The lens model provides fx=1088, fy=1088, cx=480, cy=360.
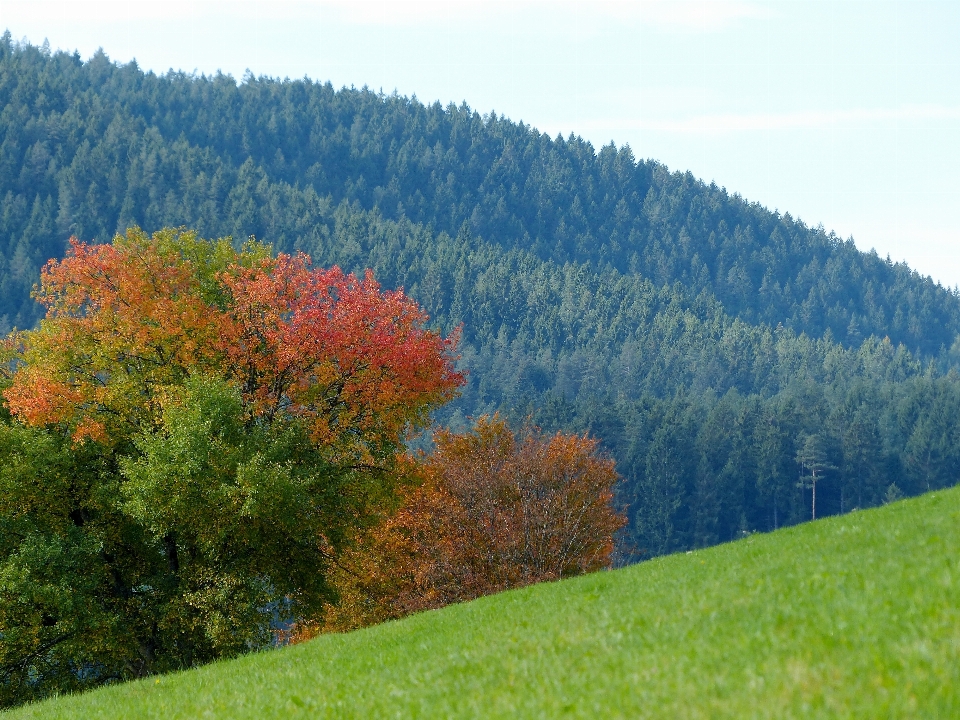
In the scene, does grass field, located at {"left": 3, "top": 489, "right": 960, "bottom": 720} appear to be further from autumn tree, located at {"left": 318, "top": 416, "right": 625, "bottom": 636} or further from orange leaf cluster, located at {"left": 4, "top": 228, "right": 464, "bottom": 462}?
autumn tree, located at {"left": 318, "top": 416, "right": 625, "bottom": 636}

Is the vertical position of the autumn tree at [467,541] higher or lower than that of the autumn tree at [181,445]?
→ lower

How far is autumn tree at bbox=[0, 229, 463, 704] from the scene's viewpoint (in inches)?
1405

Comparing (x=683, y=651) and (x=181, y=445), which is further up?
(x=683, y=651)

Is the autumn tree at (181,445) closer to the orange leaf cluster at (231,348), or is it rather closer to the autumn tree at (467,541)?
the orange leaf cluster at (231,348)

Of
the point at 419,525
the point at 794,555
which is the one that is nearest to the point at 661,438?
the point at 419,525

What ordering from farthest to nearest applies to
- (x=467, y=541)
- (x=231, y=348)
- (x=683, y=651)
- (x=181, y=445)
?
1. (x=467, y=541)
2. (x=231, y=348)
3. (x=181, y=445)
4. (x=683, y=651)

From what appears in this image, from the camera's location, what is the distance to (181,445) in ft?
112

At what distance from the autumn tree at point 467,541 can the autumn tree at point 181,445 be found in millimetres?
12157

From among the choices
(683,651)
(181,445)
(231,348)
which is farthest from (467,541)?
→ (683,651)

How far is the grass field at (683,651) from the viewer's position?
36.6 ft

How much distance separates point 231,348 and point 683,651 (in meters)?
28.9

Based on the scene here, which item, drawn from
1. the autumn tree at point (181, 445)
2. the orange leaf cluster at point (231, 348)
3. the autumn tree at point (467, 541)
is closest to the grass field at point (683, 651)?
the autumn tree at point (181, 445)

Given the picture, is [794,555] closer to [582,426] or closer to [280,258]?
[280,258]

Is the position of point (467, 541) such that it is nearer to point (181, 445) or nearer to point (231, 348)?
point (231, 348)
